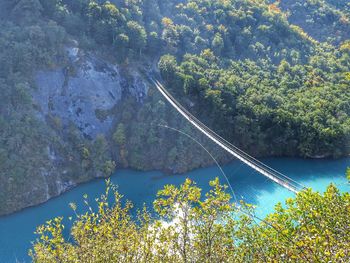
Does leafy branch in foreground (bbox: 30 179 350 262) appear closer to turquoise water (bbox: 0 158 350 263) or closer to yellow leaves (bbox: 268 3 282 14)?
turquoise water (bbox: 0 158 350 263)

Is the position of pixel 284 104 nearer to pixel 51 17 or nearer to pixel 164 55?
pixel 164 55

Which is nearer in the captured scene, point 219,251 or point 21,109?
point 219,251

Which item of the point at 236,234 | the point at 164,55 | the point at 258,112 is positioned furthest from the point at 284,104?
the point at 236,234

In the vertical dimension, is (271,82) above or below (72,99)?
above

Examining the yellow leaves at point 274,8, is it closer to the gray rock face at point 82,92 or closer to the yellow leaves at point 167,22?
the yellow leaves at point 167,22

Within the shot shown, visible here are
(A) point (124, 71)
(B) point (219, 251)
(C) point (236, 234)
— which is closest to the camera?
(B) point (219, 251)

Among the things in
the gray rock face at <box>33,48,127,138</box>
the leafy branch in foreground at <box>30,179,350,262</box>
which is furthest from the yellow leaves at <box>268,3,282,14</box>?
the leafy branch in foreground at <box>30,179,350,262</box>

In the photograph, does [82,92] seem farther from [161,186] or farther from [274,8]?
[274,8]
